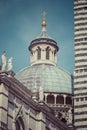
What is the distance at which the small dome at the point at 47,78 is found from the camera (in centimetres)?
5264

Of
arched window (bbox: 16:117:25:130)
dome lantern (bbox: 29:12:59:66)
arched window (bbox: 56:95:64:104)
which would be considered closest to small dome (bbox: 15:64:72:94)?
arched window (bbox: 56:95:64:104)

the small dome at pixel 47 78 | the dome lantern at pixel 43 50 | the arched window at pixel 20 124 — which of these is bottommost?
the arched window at pixel 20 124

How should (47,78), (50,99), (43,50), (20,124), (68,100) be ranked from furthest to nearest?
(43,50) → (47,78) → (68,100) → (50,99) → (20,124)

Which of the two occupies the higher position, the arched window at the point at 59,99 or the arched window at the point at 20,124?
the arched window at the point at 59,99

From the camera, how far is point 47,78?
54.1 meters

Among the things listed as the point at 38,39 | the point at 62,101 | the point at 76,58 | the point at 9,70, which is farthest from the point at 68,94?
the point at 9,70

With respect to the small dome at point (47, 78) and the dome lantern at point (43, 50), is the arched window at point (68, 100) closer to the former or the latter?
the small dome at point (47, 78)

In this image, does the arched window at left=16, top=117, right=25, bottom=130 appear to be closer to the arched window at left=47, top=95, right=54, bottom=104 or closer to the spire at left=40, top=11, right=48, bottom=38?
the arched window at left=47, top=95, right=54, bottom=104

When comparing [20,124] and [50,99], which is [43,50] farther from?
[20,124]

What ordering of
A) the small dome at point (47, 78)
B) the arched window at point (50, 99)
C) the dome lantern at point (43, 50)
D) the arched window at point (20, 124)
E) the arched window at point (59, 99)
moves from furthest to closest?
the dome lantern at point (43, 50)
the small dome at point (47, 78)
the arched window at point (59, 99)
the arched window at point (50, 99)
the arched window at point (20, 124)

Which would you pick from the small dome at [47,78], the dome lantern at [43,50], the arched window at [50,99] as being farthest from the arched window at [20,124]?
the dome lantern at [43,50]

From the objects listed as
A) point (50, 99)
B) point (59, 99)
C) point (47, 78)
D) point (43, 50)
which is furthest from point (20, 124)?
point (43, 50)

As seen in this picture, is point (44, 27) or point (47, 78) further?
point (44, 27)

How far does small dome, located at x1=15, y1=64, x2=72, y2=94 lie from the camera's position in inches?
2072
